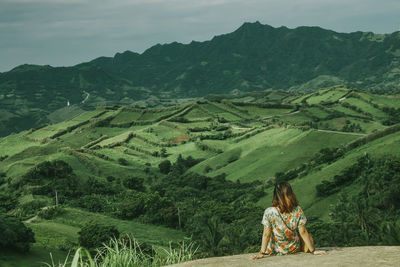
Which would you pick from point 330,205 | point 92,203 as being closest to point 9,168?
point 92,203

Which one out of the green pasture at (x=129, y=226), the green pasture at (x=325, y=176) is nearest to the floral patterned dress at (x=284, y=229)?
the green pasture at (x=129, y=226)

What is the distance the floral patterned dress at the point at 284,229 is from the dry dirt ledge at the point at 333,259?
2.07 ft

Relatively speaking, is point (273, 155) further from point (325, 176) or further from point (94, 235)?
point (94, 235)

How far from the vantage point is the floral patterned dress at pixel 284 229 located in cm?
1391

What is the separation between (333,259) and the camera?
39.1 feet

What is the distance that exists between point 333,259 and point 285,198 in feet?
8.05

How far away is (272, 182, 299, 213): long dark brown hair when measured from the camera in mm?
13594

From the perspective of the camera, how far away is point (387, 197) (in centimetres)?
9900

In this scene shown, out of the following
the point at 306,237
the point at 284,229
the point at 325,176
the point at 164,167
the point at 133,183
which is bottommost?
the point at 164,167

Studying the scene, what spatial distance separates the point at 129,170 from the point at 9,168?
5055 centimetres

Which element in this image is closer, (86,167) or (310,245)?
(310,245)

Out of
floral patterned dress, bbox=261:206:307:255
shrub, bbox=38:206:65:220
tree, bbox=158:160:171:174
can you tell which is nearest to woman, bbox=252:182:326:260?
floral patterned dress, bbox=261:206:307:255

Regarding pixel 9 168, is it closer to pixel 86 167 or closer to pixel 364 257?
pixel 86 167

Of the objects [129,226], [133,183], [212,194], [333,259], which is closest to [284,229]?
[333,259]
